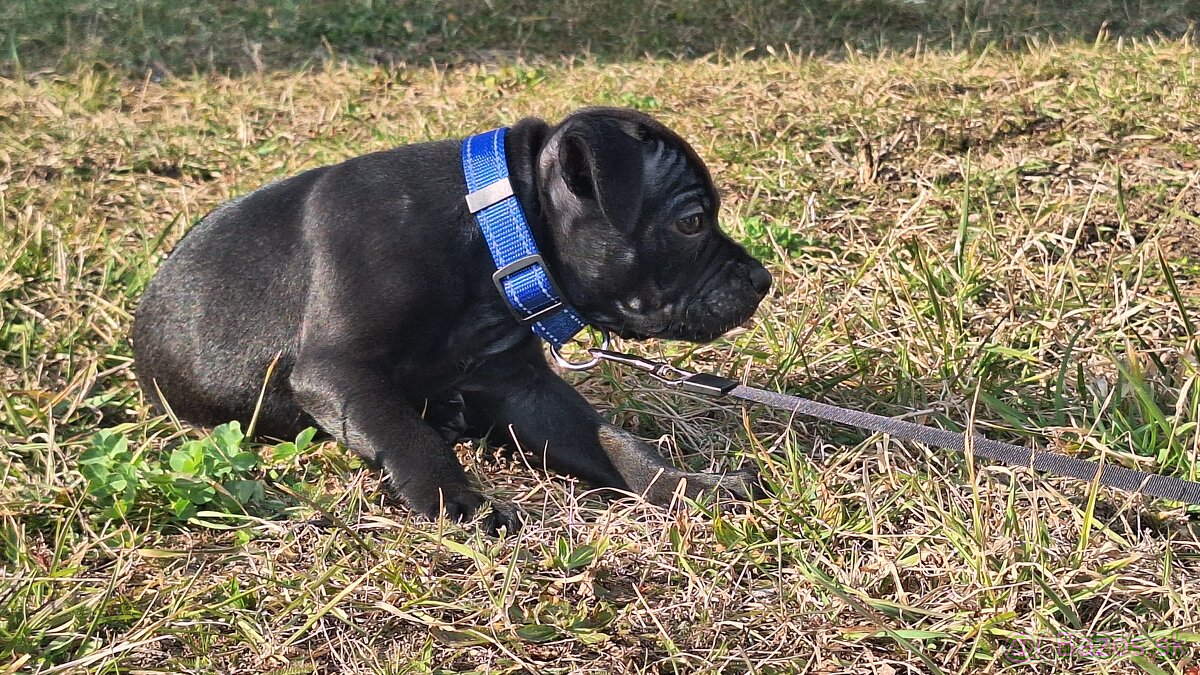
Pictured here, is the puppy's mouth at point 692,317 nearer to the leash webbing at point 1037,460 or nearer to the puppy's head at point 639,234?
the puppy's head at point 639,234

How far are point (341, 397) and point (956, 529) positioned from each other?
1.61m

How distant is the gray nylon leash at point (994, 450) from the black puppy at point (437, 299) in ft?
0.78

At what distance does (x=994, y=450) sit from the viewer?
9.66ft

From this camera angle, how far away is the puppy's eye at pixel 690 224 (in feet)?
11.0

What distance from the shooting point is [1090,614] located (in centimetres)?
259

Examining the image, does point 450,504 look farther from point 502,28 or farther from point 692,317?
point 502,28

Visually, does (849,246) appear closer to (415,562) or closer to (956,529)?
(956,529)

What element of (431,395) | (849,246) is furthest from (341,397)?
(849,246)

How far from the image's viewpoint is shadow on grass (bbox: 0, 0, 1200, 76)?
25.3 feet

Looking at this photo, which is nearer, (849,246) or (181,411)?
(181,411)

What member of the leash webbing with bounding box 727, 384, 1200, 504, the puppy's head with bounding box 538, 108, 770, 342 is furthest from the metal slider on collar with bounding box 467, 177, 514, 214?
the leash webbing with bounding box 727, 384, 1200, 504

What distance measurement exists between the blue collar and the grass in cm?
52

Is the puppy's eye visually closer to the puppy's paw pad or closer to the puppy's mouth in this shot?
the puppy's mouth

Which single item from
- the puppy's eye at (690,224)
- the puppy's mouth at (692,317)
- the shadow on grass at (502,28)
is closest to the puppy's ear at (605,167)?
the puppy's eye at (690,224)
